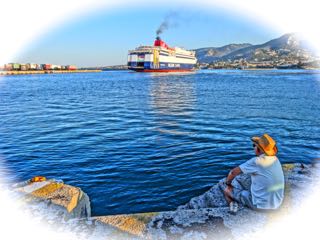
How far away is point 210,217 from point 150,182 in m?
4.18

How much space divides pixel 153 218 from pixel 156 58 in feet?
338

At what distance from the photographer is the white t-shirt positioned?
5238 mm

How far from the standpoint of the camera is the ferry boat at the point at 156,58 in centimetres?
10458

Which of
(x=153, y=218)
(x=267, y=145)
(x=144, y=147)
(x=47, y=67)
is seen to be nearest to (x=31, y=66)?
(x=47, y=67)

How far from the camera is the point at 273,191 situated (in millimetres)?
5254

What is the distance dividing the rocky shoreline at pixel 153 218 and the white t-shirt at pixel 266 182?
21 cm

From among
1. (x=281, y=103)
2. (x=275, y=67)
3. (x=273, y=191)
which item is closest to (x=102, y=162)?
(x=273, y=191)

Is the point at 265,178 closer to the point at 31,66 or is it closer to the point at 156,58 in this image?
the point at 156,58

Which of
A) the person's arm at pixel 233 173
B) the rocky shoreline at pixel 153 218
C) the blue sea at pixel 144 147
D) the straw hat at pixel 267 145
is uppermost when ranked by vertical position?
the straw hat at pixel 267 145

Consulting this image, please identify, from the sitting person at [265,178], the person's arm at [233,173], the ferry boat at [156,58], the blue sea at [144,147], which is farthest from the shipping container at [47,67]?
the sitting person at [265,178]

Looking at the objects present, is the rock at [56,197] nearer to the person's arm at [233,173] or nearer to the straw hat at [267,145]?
the person's arm at [233,173]

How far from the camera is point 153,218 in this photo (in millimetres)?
5309

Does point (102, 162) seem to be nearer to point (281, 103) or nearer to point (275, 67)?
point (281, 103)

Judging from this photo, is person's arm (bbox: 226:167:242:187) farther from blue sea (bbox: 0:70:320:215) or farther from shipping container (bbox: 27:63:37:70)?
shipping container (bbox: 27:63:37:70)
